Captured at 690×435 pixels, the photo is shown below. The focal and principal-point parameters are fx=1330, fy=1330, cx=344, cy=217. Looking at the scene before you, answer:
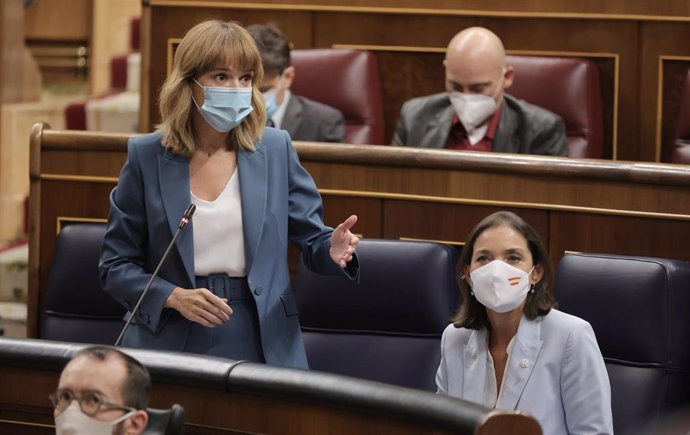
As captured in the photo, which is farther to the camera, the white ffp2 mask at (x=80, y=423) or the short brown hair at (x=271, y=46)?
the short brown hair at (x=271, y=46)

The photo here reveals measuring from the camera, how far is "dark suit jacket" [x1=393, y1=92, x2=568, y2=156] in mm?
1717

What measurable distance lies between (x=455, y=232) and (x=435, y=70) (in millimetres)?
563

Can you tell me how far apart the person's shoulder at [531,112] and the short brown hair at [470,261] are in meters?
0.56

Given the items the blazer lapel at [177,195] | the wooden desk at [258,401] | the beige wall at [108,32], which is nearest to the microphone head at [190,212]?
the blazer lapel at [177,195]

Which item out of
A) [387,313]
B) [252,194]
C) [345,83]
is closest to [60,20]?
[345,83]

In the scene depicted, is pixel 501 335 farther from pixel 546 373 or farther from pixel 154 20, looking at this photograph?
pixel 154 20

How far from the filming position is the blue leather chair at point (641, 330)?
122 cm

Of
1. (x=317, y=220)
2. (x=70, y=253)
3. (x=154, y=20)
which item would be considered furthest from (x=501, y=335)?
(x=154, y=20)

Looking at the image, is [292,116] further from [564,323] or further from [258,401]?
[258,401]

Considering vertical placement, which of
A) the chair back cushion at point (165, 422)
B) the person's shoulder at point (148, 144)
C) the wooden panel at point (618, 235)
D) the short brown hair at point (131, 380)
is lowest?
the chair back cushion at point (165, 422)

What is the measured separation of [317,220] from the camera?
122cm

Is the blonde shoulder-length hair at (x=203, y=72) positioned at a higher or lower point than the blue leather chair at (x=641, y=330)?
higher

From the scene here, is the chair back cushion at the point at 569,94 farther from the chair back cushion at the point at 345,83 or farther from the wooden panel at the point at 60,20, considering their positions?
the wooden panel at the point at 60,20

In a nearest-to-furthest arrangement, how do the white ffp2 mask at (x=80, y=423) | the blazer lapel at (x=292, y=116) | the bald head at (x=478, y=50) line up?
the white ffp2 mask at (x=80, y=423), the bald head at (x=478, y=50), the blazer lapel at (x=292, y=116)
